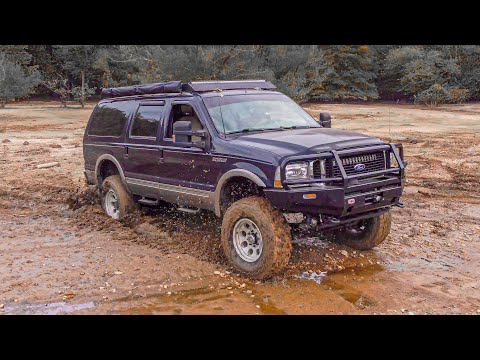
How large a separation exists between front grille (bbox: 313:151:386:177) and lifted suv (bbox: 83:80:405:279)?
0.01 metres

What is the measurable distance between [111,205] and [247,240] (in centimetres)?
371

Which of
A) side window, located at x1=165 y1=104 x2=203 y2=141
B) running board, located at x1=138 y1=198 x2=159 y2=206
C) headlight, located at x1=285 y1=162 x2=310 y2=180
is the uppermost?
side window, located at x1=165 y1=104 x2=203 y2=141

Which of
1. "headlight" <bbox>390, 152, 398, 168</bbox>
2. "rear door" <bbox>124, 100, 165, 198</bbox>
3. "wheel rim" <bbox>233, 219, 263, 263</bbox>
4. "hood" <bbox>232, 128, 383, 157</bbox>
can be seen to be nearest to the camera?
"hood" <bbox>232, 128, 383, 157</bbox>

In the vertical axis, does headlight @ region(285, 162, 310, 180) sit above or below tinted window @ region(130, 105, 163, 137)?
below

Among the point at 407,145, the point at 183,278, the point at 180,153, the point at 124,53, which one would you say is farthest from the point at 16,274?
the point at 124,53

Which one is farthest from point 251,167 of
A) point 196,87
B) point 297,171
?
point 196,87

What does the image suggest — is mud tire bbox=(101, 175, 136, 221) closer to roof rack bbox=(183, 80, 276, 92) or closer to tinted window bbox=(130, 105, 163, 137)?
tinted window bbox=(130, 105, 163, 137)

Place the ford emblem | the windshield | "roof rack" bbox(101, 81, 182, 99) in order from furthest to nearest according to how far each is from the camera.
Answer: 1. "roof rack" bbox(101, 81, 182, 99)
2. the windshield
3. the ford emblem

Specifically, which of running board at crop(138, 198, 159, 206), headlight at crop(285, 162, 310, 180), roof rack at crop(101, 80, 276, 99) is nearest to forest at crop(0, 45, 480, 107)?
roof rack at crop(101, 80, 276, 99)

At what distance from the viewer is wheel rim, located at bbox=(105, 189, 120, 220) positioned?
9.33 m

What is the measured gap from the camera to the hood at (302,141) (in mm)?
6254

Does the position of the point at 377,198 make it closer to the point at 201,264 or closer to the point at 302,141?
the point at 302,141

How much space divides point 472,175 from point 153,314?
9598 mm

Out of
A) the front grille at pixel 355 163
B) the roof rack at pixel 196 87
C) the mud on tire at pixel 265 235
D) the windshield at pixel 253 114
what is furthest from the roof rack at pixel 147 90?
the front grille at pixel 355 163
